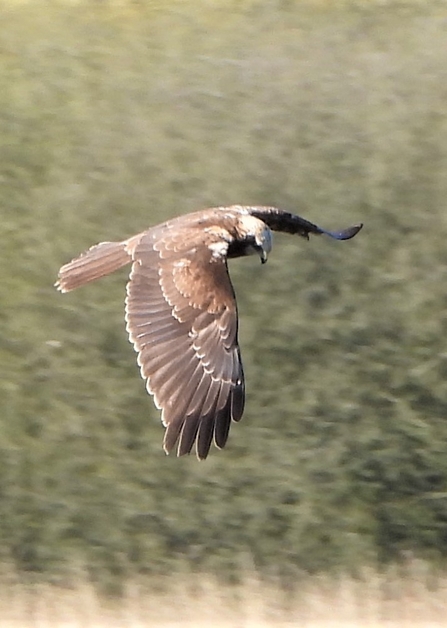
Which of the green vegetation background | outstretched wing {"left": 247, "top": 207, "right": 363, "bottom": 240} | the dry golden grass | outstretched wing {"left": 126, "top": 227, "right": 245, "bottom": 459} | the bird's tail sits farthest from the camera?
the green vegetation background

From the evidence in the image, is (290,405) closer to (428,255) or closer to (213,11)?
(428,255)

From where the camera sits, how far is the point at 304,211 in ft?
33.8

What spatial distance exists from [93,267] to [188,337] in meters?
1.03

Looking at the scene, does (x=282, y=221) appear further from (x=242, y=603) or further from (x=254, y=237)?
(x=242, y=603)

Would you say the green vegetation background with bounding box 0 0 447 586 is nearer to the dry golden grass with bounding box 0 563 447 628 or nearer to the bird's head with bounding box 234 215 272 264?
the dry golden grass with bounding box 0 563 447 628

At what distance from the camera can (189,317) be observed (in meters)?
7.46

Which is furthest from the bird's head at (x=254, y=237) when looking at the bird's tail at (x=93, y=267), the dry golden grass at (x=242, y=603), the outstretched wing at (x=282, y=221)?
the dry golden grass at (x=242, y=603)

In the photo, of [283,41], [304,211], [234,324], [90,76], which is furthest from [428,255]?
[234,324]

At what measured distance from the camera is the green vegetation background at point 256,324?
34.0 feet

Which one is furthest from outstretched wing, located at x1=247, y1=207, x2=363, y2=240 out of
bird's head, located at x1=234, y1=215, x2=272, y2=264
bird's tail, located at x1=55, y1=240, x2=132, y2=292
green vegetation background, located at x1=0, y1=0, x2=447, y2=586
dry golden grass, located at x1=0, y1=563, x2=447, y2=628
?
dry golden grass, located at x1=0, y1=563, x2=447, y2=628

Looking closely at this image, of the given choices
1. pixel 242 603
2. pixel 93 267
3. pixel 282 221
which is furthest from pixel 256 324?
pixel 93 267

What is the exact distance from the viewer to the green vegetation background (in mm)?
10375

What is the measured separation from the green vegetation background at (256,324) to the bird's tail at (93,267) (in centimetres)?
198

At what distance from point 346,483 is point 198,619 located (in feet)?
4.08
